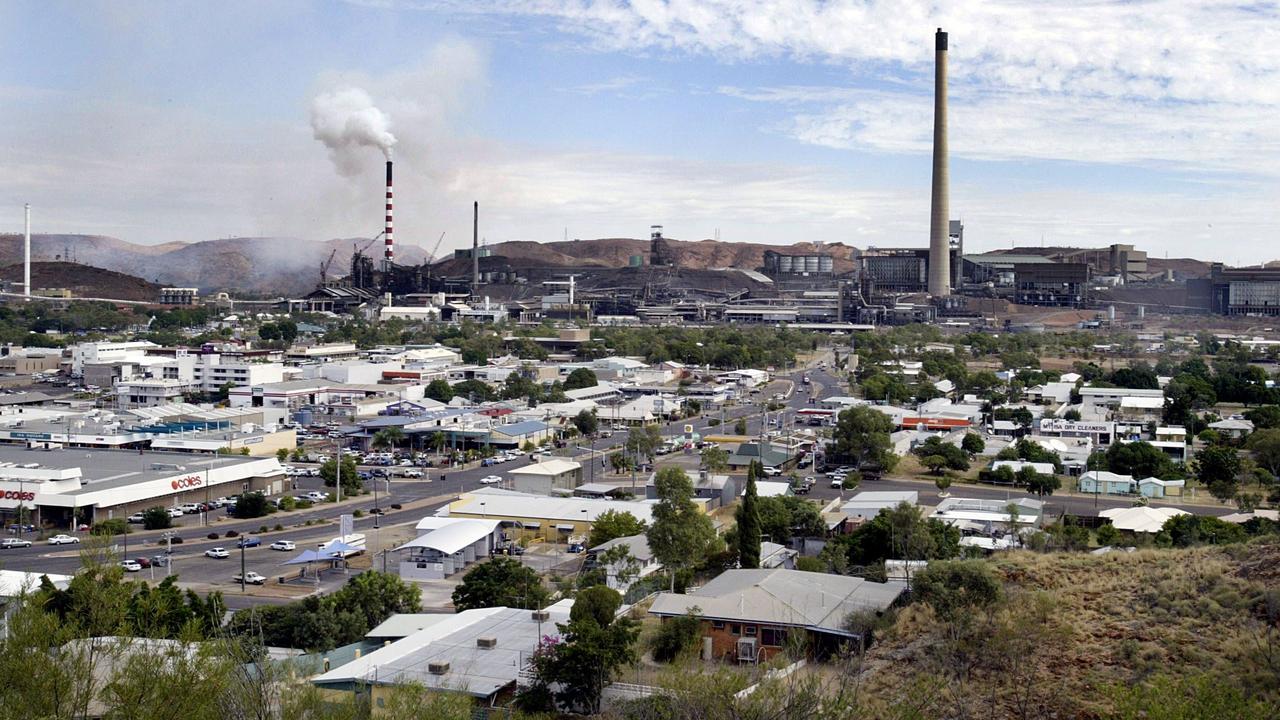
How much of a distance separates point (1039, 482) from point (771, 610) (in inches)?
261

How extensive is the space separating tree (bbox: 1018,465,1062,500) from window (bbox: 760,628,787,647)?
21.4 ft

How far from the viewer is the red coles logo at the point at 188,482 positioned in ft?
37.0

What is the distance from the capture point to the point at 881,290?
4219 cm

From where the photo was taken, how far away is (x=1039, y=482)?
470 inches

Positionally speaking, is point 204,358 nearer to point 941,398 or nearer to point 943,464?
point 941,398

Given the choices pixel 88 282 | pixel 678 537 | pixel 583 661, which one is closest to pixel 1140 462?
pixel 678 537

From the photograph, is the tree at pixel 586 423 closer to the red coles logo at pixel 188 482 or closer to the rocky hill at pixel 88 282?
the red coles logo at pixel 188 482

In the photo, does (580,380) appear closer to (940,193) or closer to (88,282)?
(940,193)

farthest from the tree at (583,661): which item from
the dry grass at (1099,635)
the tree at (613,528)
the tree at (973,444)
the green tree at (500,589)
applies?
the tree at (973,444)

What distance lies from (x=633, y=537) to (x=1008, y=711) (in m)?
4.74

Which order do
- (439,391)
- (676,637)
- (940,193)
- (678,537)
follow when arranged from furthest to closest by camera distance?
(940,193), (439,391), (678,537), (676,637)

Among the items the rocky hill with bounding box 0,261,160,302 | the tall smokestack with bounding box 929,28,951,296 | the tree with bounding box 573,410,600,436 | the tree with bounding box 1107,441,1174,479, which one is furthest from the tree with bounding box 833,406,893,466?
the rocky hill with bounding box 0,261,160,302

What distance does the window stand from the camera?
5.88 m

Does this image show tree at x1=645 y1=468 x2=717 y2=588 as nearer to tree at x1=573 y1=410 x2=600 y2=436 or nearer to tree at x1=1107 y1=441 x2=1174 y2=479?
tree at x1=1107 y1=441 x2=1174 y2=479
